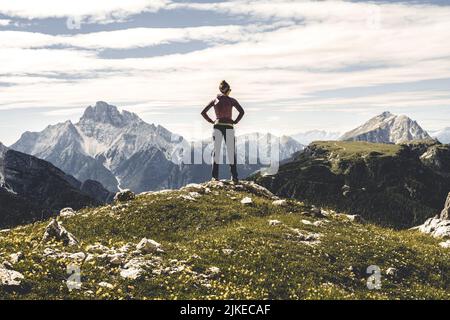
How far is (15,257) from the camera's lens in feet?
53.7

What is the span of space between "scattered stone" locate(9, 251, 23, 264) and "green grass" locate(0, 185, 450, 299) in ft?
0.78

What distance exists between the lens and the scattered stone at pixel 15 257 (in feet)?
52.9

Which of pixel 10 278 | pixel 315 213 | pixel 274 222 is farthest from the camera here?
pixel 315 213

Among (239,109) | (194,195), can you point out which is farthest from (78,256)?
(239,109)

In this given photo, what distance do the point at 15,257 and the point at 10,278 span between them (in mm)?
2171

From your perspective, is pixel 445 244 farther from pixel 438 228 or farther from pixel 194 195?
pixel 194 195

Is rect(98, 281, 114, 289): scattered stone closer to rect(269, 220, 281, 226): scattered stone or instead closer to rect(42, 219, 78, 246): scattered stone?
rect(42, 219, 78, 246): scattered stone

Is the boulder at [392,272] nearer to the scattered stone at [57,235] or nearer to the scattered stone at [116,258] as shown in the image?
the scattered stone at [116,258]

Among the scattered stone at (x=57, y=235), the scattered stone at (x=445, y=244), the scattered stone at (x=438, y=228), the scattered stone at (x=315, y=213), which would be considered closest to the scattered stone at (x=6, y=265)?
the scattered stone at (x=57, y=235)

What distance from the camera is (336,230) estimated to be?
24.2 meters

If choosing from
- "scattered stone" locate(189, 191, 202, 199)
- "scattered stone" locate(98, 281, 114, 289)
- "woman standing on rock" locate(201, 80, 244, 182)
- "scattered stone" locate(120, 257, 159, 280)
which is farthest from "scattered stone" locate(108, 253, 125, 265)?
"woman standing on rock" locate(201, 80, 244, 182)

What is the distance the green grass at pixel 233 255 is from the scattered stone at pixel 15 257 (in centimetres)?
24

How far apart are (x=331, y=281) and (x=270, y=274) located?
8.00ft

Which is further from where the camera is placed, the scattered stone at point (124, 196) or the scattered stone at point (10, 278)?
the scattered stone at point (124, 196)
